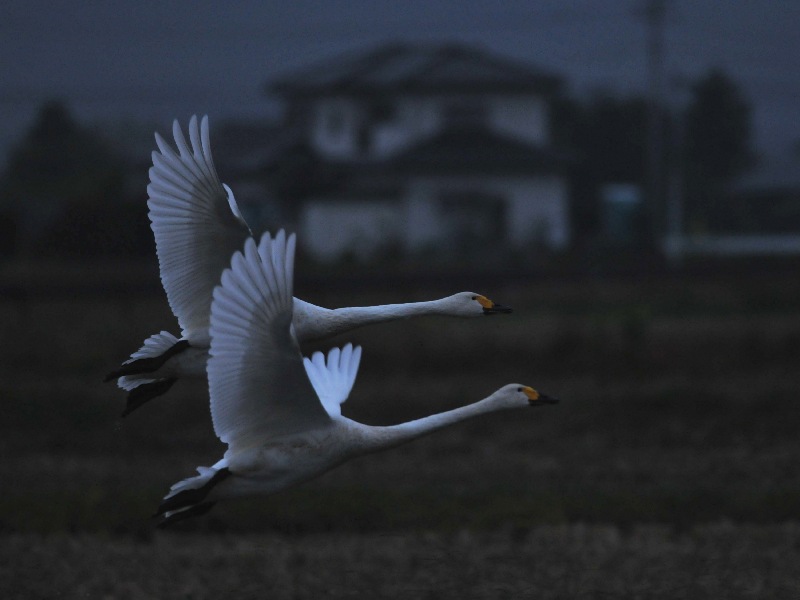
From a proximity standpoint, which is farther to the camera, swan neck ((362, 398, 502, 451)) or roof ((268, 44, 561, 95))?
roof ((268, 44, 561, 95))

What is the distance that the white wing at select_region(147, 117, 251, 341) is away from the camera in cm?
760

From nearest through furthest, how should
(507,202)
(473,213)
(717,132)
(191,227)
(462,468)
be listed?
(191,227) < (462,468) < (507,202) < (473,213) < (717,132)

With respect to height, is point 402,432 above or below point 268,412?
below

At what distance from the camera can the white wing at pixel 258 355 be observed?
21.3ft

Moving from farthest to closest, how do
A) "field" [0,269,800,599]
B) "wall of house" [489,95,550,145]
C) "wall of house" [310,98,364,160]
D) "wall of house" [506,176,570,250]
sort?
"wall of house" [310,98,364,160] → "wall of house" [489,95,550,145] → "wall of house" [506,176,570,250] → "field" [0,269,800,599]

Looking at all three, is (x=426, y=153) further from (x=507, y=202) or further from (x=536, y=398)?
(x=536, y=398)

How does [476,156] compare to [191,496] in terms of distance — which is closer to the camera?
[191,496]

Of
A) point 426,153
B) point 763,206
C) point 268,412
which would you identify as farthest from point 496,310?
point 763,206

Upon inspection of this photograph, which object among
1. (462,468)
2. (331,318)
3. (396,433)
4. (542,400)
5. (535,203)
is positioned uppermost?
(535,203)

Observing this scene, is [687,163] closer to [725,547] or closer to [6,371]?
[6,371]

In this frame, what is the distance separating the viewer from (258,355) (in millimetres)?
6754

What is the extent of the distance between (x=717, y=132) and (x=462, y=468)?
193 ft

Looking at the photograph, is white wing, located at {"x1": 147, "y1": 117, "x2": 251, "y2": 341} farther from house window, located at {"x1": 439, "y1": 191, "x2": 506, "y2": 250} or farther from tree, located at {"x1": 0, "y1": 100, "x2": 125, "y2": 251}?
tree, located at {"x1": 0, "y1": 100, "x2": 125, "y2": 251}

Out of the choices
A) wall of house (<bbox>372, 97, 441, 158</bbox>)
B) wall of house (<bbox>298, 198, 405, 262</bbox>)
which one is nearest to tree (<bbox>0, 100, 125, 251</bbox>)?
wall of house (<bbox>298, 198, 405, 262</bbox>)
